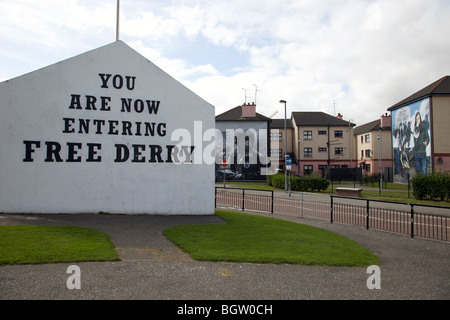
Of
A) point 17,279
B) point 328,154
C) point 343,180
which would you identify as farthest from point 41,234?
point 328,154

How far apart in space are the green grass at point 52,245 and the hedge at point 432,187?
24.1 metres

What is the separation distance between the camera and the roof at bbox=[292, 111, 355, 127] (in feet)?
195

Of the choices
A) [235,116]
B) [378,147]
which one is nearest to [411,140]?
[378,147]

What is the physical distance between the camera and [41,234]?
30.7 feet

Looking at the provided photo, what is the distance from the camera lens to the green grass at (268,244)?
7750mm

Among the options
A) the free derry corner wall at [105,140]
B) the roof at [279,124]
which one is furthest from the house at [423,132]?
the free derry corner wall at [105,140]

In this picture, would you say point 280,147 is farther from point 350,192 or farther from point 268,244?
point 268,244

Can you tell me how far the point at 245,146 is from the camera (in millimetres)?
49406

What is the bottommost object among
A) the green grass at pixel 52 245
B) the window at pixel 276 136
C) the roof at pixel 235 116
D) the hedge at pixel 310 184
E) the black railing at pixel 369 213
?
the black railing at pixel 369 213

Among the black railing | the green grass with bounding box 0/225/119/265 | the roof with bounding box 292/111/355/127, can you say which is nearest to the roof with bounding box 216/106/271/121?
the roof with bounding box 292/111/355/127

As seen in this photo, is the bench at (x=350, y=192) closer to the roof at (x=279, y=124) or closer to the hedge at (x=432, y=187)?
the hedge at (x=432, y=187)
